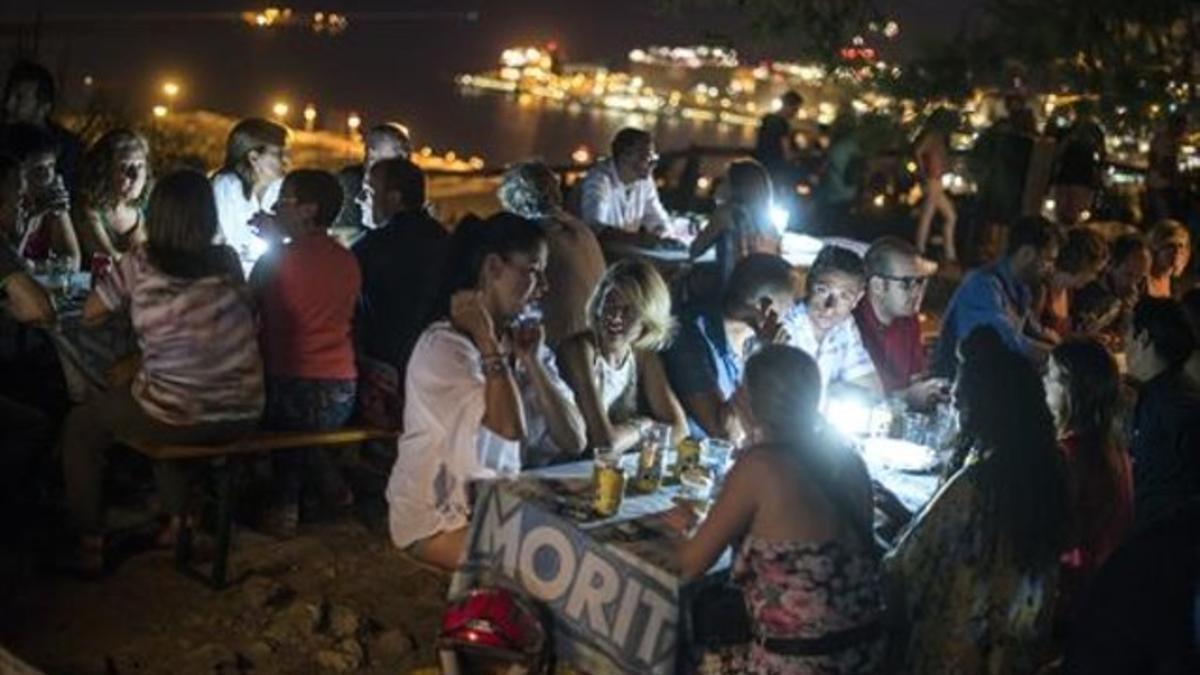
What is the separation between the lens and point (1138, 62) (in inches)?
148

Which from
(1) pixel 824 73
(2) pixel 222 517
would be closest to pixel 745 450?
(1) pixel 824 73

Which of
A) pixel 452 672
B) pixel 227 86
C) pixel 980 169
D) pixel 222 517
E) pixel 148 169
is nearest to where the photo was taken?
pixel 452 672

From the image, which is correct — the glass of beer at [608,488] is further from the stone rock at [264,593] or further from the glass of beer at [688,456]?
the stone rock at [264,593]

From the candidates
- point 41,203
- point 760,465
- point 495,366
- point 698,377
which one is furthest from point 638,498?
point 41,203

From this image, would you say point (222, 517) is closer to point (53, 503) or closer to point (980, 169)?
point (53, 503)

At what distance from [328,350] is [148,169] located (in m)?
1.98

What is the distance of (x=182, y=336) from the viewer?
5.02 metres

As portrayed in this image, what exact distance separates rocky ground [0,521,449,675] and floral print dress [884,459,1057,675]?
203 cm

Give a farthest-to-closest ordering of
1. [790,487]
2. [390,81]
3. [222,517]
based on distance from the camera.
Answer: [390,81], [222,517], [790,487]

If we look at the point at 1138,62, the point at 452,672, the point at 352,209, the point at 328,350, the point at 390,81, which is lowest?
the point at 452,672

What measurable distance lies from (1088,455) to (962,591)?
0.92 m

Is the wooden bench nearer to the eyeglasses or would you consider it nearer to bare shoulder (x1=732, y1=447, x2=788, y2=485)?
bare shoulder (x1=732, y1=447, x2=788, y2=485)

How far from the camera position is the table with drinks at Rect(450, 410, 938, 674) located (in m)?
3.71

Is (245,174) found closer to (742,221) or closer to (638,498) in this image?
(742,221)
